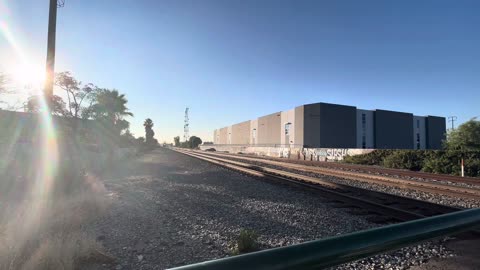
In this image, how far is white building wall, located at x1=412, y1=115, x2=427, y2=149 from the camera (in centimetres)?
7938

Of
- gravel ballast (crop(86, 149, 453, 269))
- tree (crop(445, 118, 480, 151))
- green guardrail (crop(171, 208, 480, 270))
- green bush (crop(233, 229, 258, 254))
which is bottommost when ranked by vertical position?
gravel ballast (crop(86, 149, 453, 269))

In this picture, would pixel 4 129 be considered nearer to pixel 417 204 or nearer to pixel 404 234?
pixel 417 204

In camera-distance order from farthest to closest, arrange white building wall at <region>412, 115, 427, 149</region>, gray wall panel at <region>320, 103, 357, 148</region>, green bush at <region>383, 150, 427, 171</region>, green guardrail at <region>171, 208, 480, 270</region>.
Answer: white building wall at <region>412, 115, 427, 149</region>, gray wall panel at <region>320, 103, 357, 148</region>, green bush at <region>383, 150, 427, 171</region>, green guardrail at <region>171, 208, 480, 270</region>

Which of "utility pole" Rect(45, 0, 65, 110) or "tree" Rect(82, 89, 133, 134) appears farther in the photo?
"tree" Rect(82, 89, 133, 134)

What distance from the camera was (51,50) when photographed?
14359 mm

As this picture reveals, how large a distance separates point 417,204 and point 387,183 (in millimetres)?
6128

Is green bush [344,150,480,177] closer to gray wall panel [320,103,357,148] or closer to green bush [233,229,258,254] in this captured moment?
green bush [233,229,258,254]

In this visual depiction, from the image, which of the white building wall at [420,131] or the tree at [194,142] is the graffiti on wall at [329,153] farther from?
the tree at [194,142]

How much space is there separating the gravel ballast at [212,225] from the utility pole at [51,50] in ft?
17.7

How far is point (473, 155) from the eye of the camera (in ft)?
74.6

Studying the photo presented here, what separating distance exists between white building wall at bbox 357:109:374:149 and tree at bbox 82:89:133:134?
49859 millimetres

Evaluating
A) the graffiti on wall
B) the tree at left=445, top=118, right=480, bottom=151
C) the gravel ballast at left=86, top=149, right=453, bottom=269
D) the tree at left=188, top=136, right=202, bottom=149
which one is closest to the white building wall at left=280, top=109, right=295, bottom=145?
the graffiti on wall

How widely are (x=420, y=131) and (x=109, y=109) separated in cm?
7354

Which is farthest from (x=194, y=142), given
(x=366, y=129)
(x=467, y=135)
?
(x=467, y=135)
